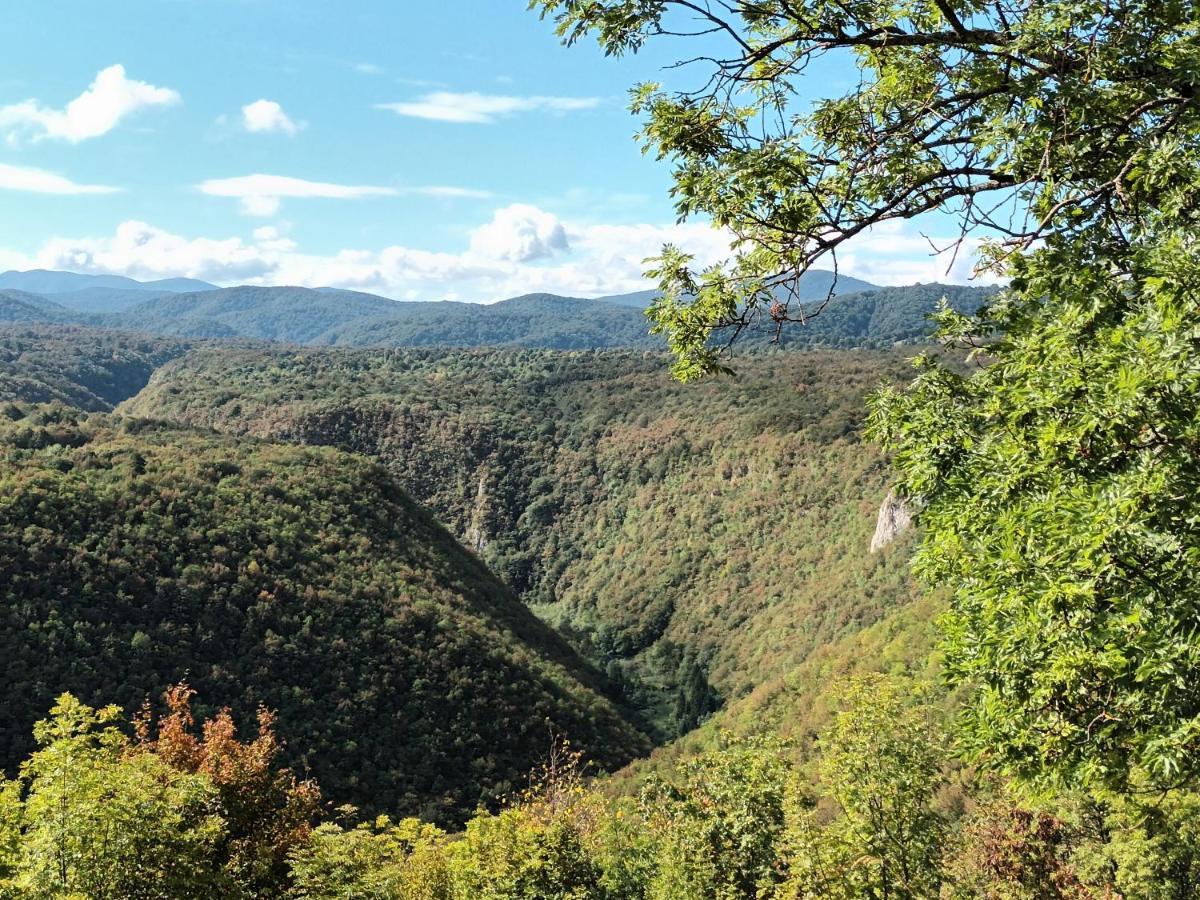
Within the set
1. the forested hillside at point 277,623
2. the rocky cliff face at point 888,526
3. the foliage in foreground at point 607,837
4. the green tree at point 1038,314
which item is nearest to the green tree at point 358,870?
the foliage in foreground at point 607,837

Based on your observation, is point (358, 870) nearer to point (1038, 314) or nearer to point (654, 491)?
point (1038, 314)

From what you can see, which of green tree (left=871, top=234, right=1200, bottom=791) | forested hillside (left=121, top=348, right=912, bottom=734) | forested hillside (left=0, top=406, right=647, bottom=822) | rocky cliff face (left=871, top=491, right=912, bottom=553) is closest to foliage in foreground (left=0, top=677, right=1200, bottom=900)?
green tree (left=871, top=234, right=1200, bottom=791)

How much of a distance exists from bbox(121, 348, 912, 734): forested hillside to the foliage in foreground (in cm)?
7297

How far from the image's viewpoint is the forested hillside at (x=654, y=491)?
105 m

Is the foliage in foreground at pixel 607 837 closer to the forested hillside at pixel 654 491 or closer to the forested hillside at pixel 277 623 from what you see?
the forested hillside at pixel 277 623

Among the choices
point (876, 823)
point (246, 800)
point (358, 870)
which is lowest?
point (246, 800)

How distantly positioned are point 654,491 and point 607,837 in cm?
12177

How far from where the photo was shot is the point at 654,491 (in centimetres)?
14475

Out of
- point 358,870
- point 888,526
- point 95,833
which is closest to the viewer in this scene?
point 95,833

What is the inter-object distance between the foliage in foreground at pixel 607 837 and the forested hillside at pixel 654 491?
73.0m

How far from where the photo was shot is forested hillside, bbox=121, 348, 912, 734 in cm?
10481

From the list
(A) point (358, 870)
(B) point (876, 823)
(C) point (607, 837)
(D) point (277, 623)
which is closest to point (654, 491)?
(D) point (277, 623)

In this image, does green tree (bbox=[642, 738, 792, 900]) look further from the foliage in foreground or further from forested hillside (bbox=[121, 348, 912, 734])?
forested hillside (bbox=[121, 348, 912, 734])

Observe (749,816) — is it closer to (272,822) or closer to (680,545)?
(272,822)
